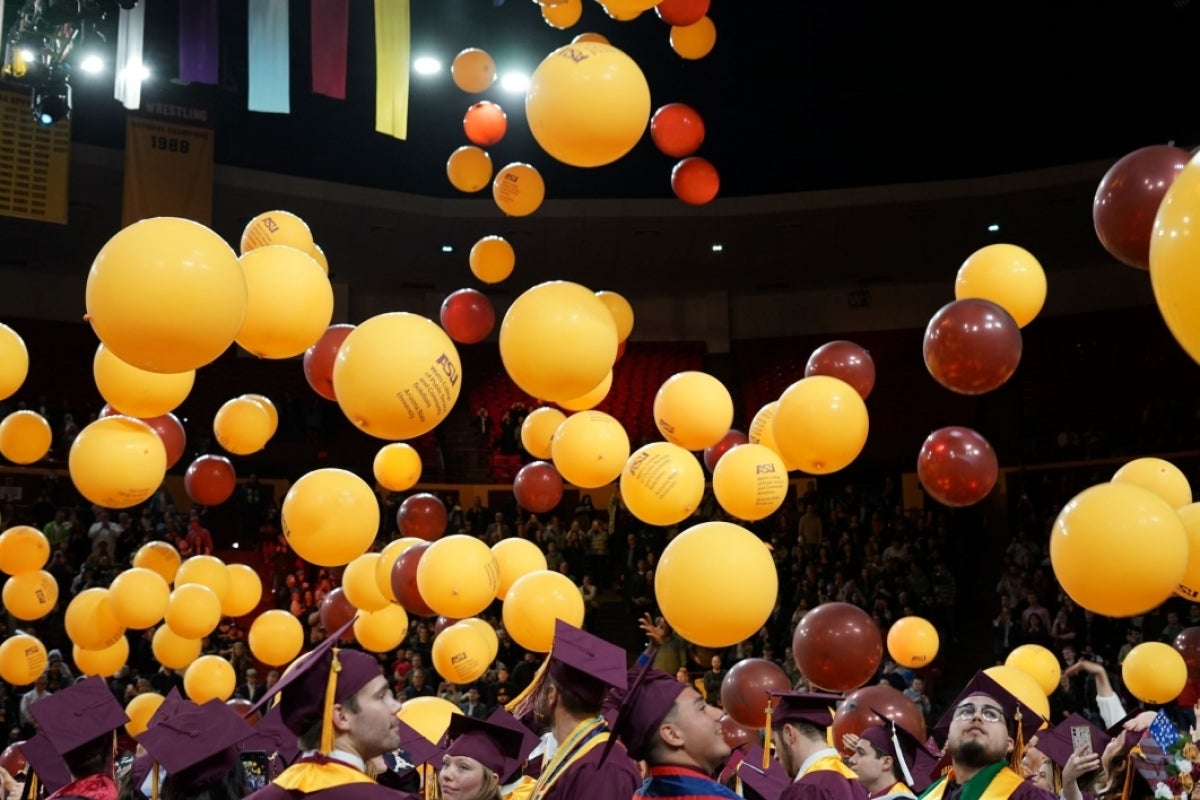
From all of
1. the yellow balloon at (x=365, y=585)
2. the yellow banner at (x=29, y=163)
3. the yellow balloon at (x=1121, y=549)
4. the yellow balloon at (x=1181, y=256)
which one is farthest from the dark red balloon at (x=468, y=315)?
the yellow banner at (x=29, y=163)

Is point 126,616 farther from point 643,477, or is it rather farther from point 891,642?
point 891,642

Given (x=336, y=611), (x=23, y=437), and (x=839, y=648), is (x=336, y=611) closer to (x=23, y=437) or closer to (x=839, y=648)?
(x=23, y=437)

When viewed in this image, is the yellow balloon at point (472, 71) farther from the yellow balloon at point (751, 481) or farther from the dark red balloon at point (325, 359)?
the yellow balloon at point (751, 481)

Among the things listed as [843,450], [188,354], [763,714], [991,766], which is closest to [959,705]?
[991,766]

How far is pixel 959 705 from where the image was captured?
439 centimetres

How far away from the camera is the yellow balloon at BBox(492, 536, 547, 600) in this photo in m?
6.94

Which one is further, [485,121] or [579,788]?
[485,121]

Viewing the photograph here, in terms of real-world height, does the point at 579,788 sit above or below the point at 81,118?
below

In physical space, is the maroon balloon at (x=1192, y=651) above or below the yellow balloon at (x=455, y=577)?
below

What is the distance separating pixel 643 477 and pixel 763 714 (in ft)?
4.59

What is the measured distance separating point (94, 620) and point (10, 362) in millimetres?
2255

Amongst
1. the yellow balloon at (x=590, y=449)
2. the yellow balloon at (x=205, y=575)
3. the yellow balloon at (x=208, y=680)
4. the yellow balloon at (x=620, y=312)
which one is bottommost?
the yellow balloon at (x=208, y=680)

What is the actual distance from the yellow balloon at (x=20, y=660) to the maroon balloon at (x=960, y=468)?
6.20m

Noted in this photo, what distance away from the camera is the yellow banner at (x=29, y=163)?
13492mm
